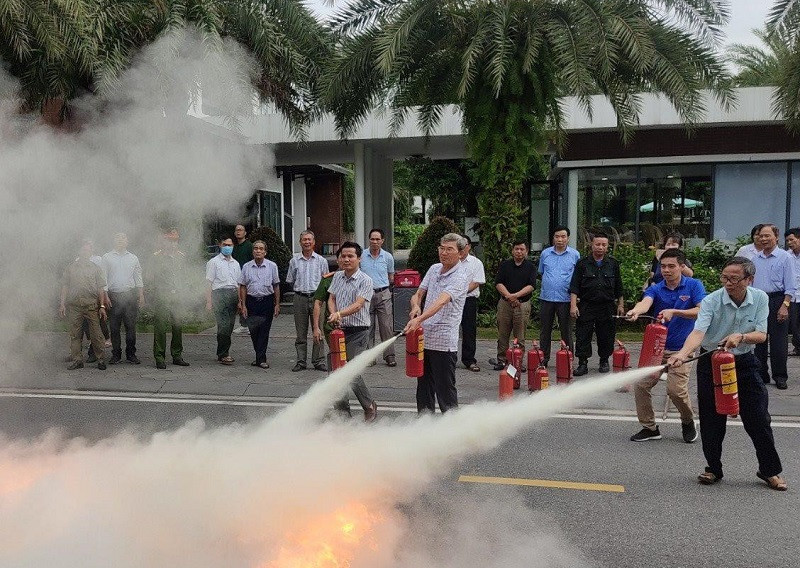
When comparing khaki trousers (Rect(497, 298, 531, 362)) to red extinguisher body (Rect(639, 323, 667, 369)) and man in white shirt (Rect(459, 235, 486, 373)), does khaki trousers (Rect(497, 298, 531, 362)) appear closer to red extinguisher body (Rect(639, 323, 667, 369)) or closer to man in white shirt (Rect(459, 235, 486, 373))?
man in white shirt (Rect(459, 235, 486, 373))

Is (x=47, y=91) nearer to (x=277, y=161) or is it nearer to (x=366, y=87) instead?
Result: (x=366, y=87)

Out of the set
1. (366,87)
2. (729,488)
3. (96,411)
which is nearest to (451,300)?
(729,488)

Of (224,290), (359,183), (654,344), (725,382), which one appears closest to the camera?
(725,382)

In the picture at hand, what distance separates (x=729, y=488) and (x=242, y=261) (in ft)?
23.6

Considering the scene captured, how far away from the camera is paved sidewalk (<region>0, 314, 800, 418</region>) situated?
7.62 meters

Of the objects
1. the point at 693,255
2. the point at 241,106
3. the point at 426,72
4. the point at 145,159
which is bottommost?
the point at 693,255

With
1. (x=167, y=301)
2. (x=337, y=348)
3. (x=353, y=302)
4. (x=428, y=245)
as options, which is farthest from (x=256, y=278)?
(x=428, y=245)

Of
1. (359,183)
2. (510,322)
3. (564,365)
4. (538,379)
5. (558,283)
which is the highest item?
(359,183)

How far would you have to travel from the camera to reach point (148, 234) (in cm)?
684

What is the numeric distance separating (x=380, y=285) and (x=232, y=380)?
2212 millimetres

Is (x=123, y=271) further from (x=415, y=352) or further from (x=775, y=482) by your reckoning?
(x=775, y=482)

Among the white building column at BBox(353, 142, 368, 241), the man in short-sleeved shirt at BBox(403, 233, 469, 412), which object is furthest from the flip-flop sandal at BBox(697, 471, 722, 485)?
the white building column at BBox(353, 142, 368, 241)

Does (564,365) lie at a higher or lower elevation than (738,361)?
lower

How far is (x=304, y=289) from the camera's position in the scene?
9.12m
